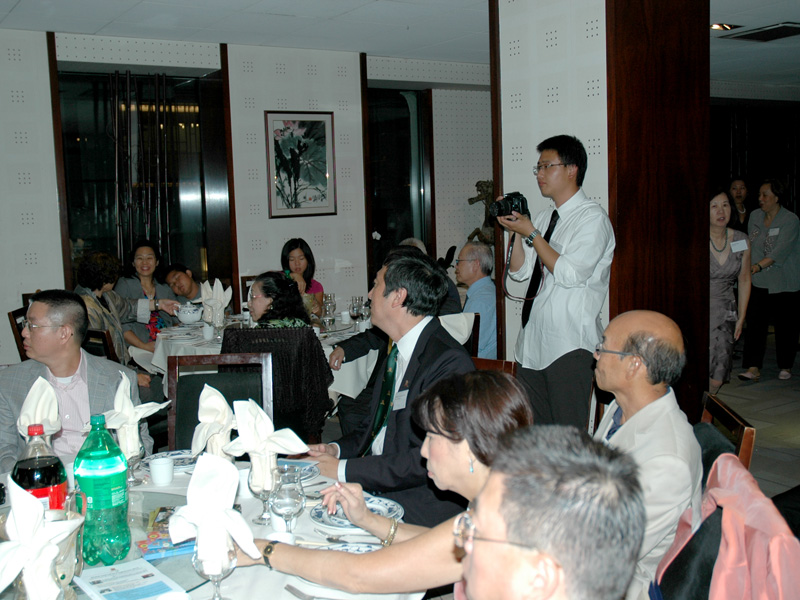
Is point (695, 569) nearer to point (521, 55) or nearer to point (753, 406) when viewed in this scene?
point (521, 55)

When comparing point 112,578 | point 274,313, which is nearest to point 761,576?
point 112,578

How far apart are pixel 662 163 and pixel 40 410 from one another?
346 centimetres

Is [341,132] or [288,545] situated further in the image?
[341,132]

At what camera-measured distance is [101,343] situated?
410 centimetres

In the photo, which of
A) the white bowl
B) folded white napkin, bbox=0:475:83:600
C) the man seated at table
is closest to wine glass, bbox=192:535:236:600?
folded white napkin, bbox=0:475:83:600

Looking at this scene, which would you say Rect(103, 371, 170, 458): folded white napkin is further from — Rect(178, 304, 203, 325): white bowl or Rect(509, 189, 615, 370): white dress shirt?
Rect(178, 304, 203, 325): white bowl

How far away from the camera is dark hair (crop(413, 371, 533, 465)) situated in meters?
1.65

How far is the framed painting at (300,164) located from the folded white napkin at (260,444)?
19.3 ft

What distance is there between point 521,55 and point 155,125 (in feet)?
13.5

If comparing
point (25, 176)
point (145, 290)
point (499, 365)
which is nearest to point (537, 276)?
point (499, 365)

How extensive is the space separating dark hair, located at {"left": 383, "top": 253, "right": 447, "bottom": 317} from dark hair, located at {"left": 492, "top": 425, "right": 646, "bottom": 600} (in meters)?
1.60

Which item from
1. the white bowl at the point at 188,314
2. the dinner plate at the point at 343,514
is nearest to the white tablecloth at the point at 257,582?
the dinner plate at the point at 343,514

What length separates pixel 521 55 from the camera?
4617 millimetres

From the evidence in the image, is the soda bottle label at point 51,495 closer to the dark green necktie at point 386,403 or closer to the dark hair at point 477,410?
the dark hair at point 477,410
